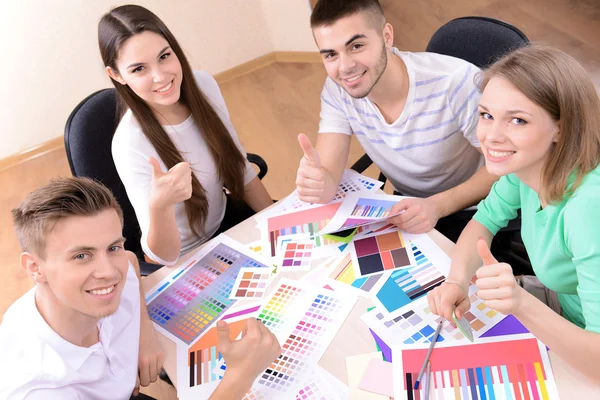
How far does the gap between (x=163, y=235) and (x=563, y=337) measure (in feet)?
3.85

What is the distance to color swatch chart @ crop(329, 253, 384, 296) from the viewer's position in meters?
1.58

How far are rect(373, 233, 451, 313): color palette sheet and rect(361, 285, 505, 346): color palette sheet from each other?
3 centimetres

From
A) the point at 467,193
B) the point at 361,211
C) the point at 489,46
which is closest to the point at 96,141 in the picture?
the point at 361,211

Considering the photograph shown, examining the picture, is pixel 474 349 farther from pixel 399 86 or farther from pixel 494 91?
pixel 399 86

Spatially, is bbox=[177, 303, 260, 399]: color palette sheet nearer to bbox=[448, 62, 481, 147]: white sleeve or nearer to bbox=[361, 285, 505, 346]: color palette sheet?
bbox=[361, 285, 505, 346]: color palette sheet

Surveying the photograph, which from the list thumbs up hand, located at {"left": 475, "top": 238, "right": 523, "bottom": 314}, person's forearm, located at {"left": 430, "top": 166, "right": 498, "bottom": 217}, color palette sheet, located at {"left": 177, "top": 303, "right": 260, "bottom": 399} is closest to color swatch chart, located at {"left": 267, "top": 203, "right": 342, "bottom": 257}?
color palette sheet, located at {"left": 177, "top": 303, "right": 260, "bottom": 399}

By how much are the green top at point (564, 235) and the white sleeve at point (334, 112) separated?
24.4 inches

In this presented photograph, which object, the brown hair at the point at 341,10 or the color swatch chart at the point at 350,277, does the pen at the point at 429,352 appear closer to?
the color swatch chart at the point at 350,277

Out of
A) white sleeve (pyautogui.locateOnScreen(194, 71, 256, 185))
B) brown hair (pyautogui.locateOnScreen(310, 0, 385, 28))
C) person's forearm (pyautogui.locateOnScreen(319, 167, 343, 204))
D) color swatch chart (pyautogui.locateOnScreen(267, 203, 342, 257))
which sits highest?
brown hair (pyautogui.locateOnScreen(310, 0, 385, 28))

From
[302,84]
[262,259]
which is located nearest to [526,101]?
[262,259]

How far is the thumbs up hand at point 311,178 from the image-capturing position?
182cm

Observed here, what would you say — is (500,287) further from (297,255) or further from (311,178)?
(311,178)

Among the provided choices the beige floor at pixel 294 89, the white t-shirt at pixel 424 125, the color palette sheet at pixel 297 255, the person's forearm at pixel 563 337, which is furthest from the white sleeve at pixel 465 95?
the beige floor at pixel 294 89

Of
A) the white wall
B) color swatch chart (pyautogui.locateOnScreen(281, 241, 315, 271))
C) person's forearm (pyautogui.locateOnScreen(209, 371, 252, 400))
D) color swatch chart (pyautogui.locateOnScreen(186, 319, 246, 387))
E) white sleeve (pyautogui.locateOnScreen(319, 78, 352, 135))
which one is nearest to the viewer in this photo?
person's forearm (pyautogui.locateOnScreen(209, 371, 252, 400))
